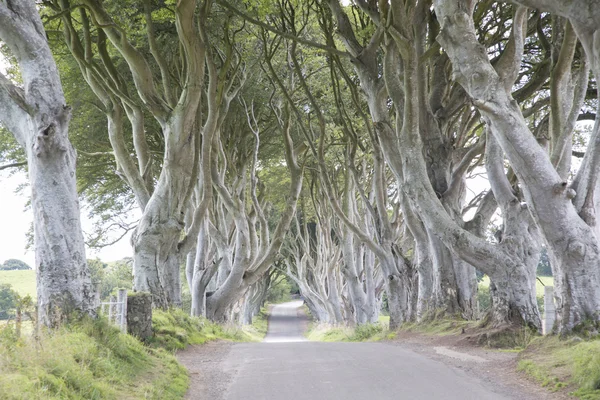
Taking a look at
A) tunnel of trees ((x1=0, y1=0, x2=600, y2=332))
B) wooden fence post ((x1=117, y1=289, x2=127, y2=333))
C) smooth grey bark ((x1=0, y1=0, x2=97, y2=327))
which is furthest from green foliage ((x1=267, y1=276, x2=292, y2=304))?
smooth grey bark ((x1=0, y1=0, x2=97, y2=327))

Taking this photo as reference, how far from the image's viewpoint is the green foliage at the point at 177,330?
34.4 feet

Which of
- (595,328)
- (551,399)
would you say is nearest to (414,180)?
(595,328)

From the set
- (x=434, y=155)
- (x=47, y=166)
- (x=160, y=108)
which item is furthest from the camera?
(x=434, y=155)

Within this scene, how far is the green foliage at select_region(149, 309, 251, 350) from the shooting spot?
34.4ft

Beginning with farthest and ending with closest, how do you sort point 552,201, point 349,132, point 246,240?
point 246,240
point 349,132
point 552,201

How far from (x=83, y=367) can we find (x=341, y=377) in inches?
135

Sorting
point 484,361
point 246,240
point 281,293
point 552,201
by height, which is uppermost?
point 246,240

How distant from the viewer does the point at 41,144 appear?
22.0ft

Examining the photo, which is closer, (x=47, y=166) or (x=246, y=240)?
(x=47, y=166)

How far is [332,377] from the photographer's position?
7375mm

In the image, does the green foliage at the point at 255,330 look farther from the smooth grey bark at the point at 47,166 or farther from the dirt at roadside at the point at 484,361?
the smooth grey bark at the point at 47,166

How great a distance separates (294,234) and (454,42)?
2541 centimetres

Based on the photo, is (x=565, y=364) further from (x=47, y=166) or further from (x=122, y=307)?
(x=47, y=166)

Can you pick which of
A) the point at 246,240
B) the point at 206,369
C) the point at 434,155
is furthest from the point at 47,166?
the point at 246,240
